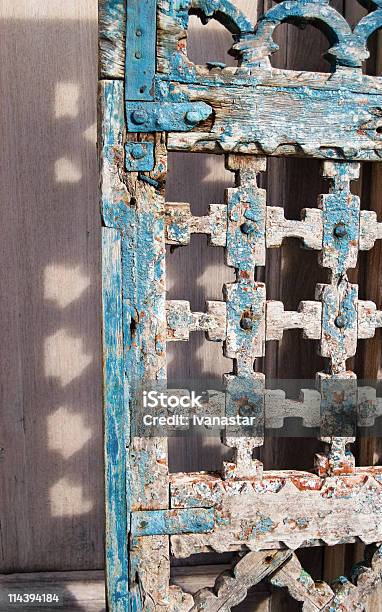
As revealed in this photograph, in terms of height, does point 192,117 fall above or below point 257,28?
below

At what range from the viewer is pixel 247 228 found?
2.93 ft

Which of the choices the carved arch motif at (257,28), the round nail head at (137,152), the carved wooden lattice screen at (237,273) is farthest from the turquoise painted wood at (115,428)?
the carved arch motif at (257,28)

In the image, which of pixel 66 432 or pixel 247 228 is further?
pixel 66 432

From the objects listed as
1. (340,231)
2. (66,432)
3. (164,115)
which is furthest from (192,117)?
(66,432)

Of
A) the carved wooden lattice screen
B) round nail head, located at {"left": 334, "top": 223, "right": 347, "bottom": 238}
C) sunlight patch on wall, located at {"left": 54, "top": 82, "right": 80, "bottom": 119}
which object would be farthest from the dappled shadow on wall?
round nail head, located at {"left": 334, "top": 223, "right": 347, "bottom": 238}

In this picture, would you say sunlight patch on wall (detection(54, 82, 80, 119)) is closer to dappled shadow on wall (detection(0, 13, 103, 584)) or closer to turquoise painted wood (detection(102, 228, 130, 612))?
dappled shadow on wall (detection(0, 13, 103, 584))

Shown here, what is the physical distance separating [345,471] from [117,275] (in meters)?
0.49

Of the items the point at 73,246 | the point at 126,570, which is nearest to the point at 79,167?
the point at 73,246

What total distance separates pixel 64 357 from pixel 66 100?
1.65ft

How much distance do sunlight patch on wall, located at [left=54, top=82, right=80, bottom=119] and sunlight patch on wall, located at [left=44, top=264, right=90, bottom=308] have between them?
0.97 ft

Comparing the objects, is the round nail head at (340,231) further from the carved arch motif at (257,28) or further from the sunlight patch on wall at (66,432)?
the sunlight patch on wall at (66,432)

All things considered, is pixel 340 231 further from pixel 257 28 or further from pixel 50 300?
pixel 50 300

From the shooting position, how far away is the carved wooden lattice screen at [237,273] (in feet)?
2.78

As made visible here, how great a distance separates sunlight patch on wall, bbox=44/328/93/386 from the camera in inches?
47.0
